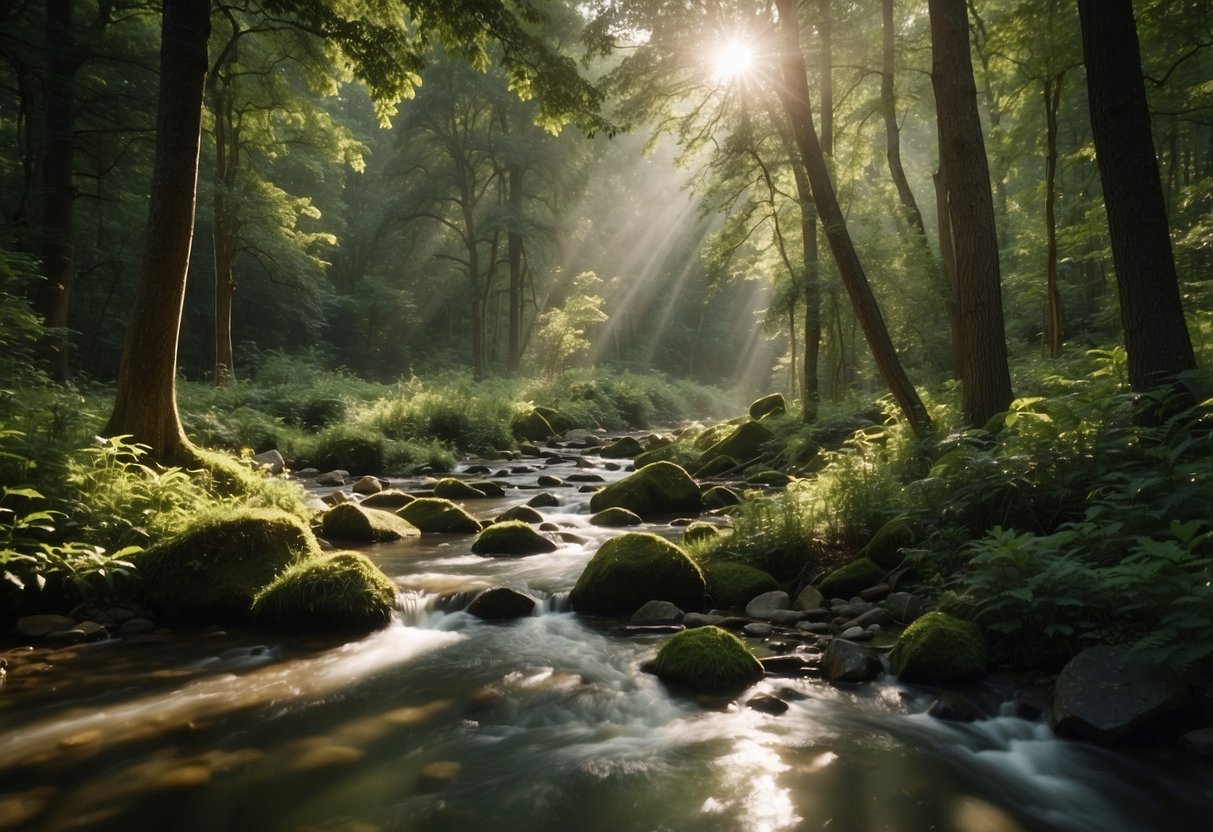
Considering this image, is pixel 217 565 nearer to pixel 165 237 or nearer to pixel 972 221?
pixel 165 237

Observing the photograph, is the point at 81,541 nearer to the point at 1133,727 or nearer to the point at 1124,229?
the point at 1133,727

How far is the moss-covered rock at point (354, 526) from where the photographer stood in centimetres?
934

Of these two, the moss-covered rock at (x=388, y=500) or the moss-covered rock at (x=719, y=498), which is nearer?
the moss-covered rock at (x=719, y=498)

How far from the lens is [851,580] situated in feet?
21.9

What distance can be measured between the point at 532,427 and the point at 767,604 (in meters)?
18.0

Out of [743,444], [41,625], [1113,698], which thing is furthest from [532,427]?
[1113,698]

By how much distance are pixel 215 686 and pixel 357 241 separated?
44.2 metres

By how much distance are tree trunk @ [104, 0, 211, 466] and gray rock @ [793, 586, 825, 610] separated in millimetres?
6689

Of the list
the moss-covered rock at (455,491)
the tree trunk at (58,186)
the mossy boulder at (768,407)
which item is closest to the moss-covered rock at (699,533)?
the moss-covered rock at (455,491)

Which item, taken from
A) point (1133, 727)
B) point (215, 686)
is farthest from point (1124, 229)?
point (215, 686)

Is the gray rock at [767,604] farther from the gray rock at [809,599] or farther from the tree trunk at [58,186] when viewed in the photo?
the tree trunk at [58,186]

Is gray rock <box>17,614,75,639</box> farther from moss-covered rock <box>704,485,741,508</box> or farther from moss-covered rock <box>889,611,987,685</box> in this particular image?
moss-covered rock <box>704,485,741,508</box>

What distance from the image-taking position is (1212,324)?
32.4ft

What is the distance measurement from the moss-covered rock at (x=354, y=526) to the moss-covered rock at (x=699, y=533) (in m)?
3.94
